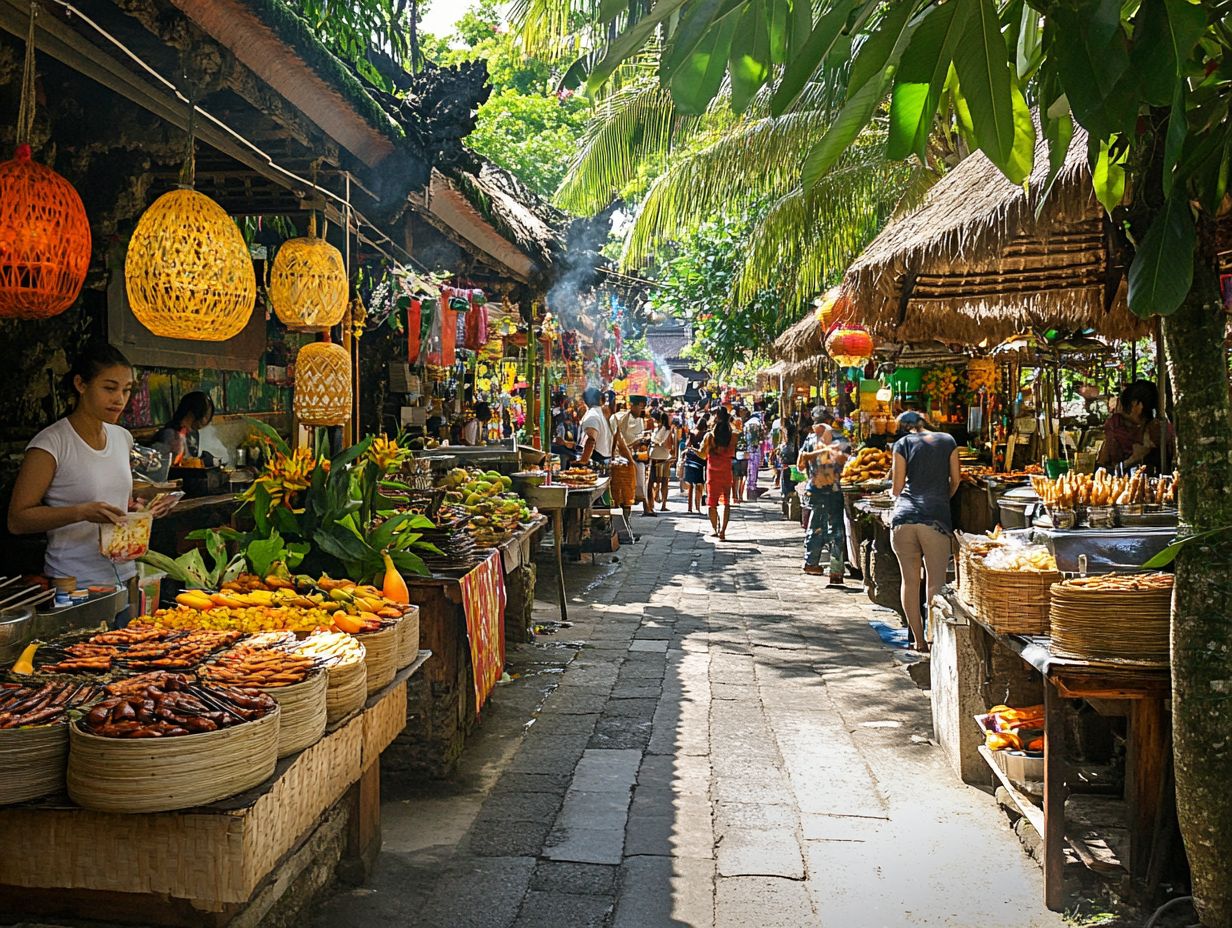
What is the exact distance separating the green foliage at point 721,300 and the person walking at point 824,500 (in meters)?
8.04

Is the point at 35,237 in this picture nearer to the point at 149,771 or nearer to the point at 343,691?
the point at 343,691

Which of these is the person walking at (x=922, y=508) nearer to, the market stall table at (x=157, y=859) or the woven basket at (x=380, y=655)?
the woven basket at (x=380, y=655)

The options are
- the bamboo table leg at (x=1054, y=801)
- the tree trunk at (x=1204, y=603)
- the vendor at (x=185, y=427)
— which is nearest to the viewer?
the tree trunk at (x=1204, y=603)

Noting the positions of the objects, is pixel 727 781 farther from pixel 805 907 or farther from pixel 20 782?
pixel 20 782

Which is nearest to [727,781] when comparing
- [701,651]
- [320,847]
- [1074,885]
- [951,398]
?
[1074,885]

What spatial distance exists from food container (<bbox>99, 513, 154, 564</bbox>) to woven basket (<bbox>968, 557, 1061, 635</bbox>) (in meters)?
3.56

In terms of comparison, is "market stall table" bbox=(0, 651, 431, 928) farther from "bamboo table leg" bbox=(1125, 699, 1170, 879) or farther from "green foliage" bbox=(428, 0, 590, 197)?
"green foliage" bbox=(428, 0, 590, 197)

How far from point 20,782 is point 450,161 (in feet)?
→ 16.3

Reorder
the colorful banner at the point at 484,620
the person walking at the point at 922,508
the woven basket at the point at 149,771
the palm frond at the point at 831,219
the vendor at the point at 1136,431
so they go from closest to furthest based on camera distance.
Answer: the woven basket at the point at 149,771 < the colorful banner at the point at 484,620 < the person walking at the point at 922,508 < the vendor at the point at 1136,431 < the palm frond at the point at 831,219

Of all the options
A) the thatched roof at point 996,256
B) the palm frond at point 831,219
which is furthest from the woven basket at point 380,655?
the palm frond at point 831,219

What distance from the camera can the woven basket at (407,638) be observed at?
14.3 ft

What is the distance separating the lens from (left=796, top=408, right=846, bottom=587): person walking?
11.7 metres

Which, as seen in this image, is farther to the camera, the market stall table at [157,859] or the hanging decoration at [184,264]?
the hanging decoration at [184,264]

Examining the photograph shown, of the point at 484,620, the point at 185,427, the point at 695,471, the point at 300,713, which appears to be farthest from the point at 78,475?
the point at 695,471
